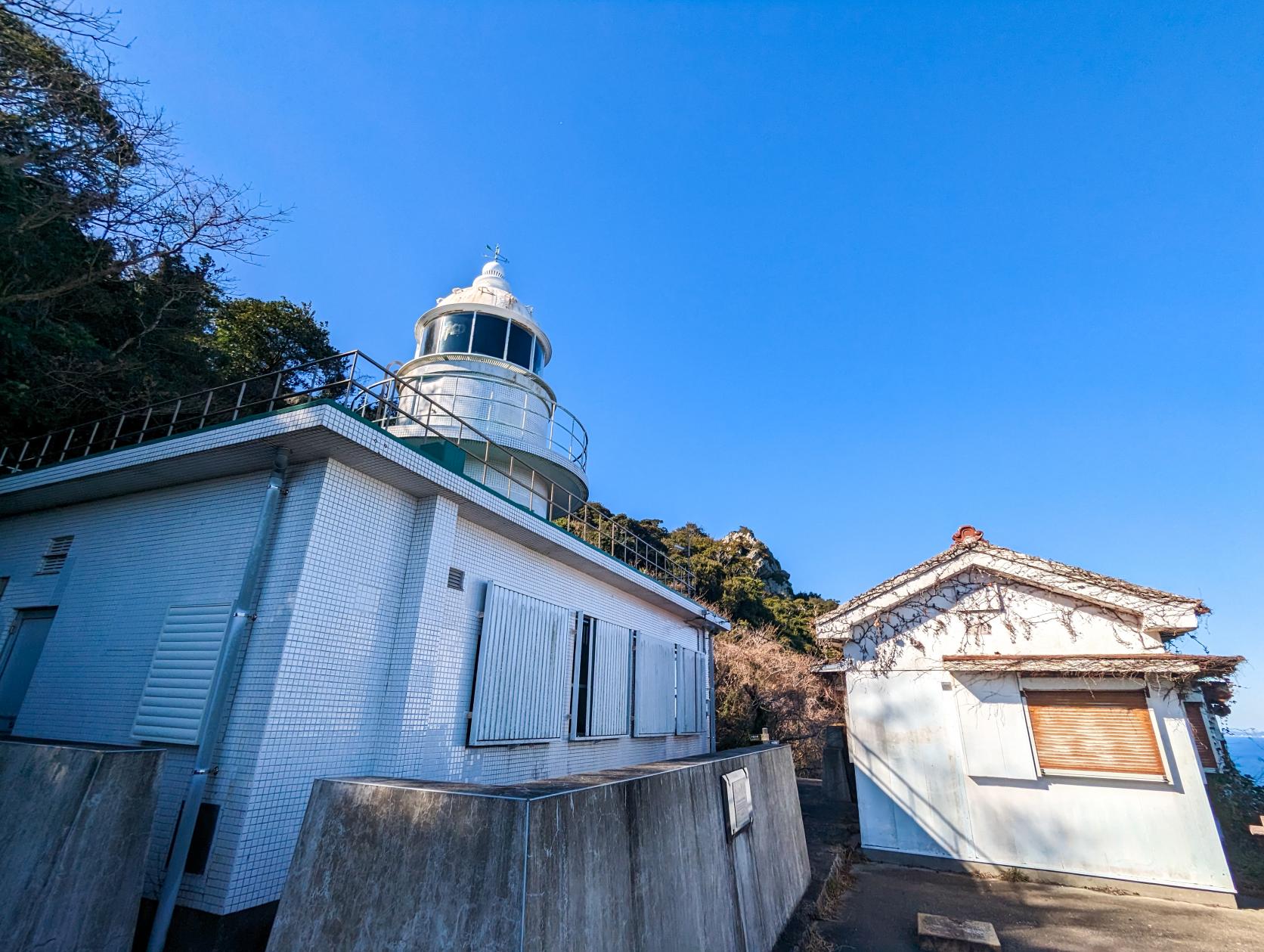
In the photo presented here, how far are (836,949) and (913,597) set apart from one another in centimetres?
Result: 584

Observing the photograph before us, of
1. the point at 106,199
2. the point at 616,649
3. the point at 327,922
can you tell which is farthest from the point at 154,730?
the point at 106,199

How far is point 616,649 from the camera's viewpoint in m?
9.58

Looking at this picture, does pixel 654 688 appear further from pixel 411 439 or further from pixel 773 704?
pixel 773 704

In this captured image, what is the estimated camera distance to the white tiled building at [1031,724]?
7.70m

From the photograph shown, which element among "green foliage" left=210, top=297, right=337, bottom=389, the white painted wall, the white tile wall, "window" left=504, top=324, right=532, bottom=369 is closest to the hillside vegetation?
the white painted wall

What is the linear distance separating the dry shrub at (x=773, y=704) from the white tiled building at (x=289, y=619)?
9.19 m

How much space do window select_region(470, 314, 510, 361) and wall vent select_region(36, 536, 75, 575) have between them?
21.5 ft

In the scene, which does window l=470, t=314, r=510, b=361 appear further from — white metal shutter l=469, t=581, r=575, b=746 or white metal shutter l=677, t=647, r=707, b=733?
white metal shutter l=677, t=647, r=707, b=733

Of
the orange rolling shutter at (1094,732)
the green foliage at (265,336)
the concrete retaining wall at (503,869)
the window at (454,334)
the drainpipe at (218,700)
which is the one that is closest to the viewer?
the concrete retaining wall at (503,869)

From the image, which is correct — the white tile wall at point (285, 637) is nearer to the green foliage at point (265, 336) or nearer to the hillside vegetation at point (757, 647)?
the hillside vegetation at point (757, 647)

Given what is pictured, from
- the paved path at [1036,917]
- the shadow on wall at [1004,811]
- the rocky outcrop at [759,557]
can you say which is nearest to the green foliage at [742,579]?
the rocky outcrop at [759,557]

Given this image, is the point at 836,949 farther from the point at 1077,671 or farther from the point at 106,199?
the point at 106,199

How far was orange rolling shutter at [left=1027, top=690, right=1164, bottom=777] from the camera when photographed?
26.0ft

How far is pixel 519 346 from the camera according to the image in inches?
456
